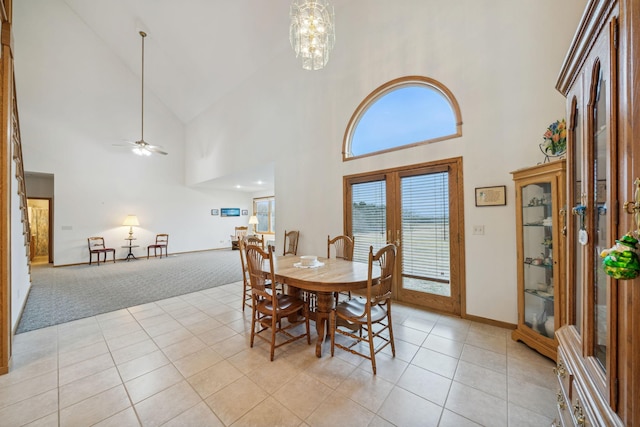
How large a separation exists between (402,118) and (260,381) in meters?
→ 3.63

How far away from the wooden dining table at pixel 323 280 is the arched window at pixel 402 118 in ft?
6.68

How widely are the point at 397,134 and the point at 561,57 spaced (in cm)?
175

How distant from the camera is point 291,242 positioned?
15.9 feet

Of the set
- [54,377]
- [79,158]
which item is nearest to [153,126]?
[79,158]

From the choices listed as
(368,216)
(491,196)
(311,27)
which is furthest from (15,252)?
(491,196)

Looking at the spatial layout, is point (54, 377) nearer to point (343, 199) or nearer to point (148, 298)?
point (148, 298)

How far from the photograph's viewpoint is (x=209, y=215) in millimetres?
9344

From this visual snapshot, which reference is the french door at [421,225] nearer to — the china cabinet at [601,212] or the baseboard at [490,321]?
the baseboard at [490,321]

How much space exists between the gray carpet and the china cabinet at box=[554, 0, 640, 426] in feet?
15.3

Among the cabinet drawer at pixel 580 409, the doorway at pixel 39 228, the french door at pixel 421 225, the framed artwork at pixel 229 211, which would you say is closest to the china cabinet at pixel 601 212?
A: the cabinet drawer at pixel 580 409

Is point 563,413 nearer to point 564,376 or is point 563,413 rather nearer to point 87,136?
point 564,376

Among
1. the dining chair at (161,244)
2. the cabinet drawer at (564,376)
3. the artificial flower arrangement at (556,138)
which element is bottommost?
the dining chair at (161,244)

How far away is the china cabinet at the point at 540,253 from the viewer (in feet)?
6.63

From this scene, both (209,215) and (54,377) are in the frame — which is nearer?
(54,377)
